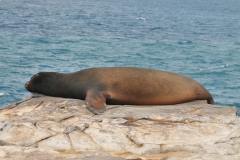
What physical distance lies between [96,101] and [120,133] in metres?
1.38

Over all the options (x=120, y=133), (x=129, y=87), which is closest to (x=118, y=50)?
(x=129, y=87)

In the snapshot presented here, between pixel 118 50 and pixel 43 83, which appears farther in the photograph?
pixel 118 50

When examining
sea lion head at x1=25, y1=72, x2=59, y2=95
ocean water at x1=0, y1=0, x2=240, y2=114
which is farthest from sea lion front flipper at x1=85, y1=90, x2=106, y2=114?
ocean water at x1=0, y1=0, x2=240, y2=114

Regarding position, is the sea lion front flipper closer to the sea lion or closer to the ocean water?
the sea lion

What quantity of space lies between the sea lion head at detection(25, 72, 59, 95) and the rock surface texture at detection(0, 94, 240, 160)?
4.07ft

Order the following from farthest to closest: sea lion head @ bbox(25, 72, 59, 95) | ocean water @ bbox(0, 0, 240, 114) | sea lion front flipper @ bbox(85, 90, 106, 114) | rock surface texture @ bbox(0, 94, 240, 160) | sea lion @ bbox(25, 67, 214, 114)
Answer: ocean water @ bbox(0, 0, 240, 114) → sea lion head @ bbox(25, 72, 59, 95) → sea lion @ bbox(25, 67, 214, 114) → sea lion front flipper @ bbox(85, 90, 106, 114) → rock surface texture @ bbox(0, 94, 240, 160)

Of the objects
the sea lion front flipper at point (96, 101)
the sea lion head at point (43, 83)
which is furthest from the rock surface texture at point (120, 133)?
the sea lion head at point (43, 83)

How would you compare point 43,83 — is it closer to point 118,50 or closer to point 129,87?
point 129,87

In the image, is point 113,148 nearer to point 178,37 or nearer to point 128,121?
point 128,121

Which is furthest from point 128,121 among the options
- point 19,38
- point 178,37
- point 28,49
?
point 178,37

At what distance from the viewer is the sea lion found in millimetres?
8578

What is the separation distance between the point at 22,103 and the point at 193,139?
3063mm

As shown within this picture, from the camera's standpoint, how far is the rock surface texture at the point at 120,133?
20.1ft

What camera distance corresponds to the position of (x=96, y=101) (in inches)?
313
